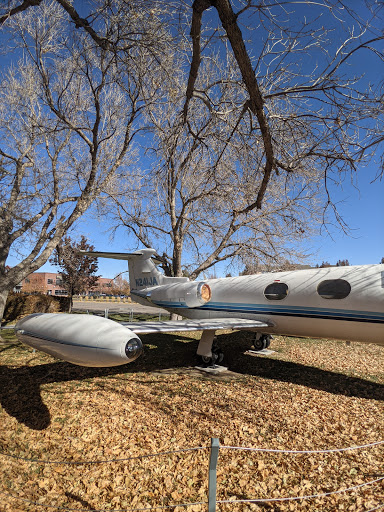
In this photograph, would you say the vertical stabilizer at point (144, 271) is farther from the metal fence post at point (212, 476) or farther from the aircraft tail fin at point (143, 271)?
the metal fence post at point (212, 476)

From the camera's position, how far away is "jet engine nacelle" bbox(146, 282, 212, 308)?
9493 millimetres

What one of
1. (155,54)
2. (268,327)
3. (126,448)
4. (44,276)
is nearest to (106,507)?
(126,448)

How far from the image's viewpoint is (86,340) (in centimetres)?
441

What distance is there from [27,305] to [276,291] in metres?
17.0

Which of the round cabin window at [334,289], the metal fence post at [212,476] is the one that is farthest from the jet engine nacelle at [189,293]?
the metal fence post at [212,476]

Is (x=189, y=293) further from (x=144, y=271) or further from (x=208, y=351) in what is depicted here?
(x=144, y=271)

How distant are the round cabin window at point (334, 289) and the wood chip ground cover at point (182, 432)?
2.26m

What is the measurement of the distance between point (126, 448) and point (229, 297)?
565 centimetres

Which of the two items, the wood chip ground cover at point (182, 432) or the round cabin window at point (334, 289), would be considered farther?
the round cabin window at point (334, 289)

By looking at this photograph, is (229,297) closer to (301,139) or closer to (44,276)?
(301,139)

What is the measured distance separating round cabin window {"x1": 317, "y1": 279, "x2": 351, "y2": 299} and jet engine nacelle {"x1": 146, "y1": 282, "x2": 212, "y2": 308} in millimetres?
3680

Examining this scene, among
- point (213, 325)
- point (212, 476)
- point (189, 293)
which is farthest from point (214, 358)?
point (212, 476)

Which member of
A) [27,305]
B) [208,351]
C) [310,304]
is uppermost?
[310,304]

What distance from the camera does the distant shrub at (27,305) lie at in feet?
59.9
